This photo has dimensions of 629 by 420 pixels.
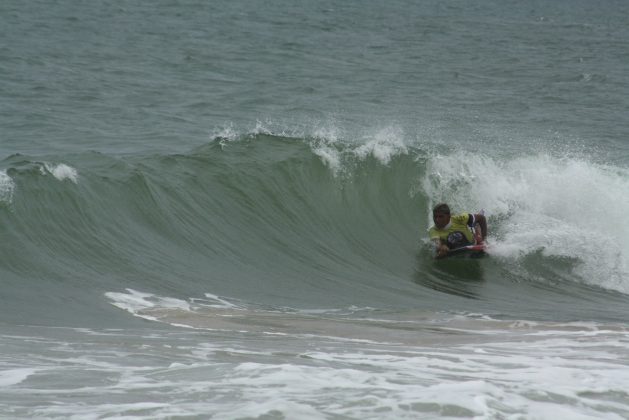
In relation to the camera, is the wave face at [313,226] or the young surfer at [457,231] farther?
the young surfer at [457,231]

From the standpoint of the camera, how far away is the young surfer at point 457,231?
12273 mm

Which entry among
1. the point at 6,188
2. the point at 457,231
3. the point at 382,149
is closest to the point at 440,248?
the point at 457,231

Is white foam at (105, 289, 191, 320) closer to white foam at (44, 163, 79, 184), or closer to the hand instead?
white foam at (44, 163, 79, 184)

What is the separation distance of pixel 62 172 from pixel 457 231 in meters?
5.15

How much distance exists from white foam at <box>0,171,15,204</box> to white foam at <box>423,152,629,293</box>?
6.04m

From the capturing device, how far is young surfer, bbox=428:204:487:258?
12.3 metres

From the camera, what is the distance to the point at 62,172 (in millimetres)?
12734

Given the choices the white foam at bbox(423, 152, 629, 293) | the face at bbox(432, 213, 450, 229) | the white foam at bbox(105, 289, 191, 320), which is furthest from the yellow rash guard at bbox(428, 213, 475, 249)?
the white foam at bbox(105, 289, 191, 320)

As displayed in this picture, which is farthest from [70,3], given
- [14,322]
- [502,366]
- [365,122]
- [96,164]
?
[502,366]

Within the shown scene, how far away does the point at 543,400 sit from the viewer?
216 inches

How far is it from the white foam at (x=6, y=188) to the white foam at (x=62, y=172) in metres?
0.66

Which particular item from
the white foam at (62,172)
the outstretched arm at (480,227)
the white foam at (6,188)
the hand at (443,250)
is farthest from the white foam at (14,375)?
the outstretched arm at (480,227)

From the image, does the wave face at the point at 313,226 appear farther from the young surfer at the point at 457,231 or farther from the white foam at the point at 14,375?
the white foam at the point at 14,375

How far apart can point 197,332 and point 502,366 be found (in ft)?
8.37
